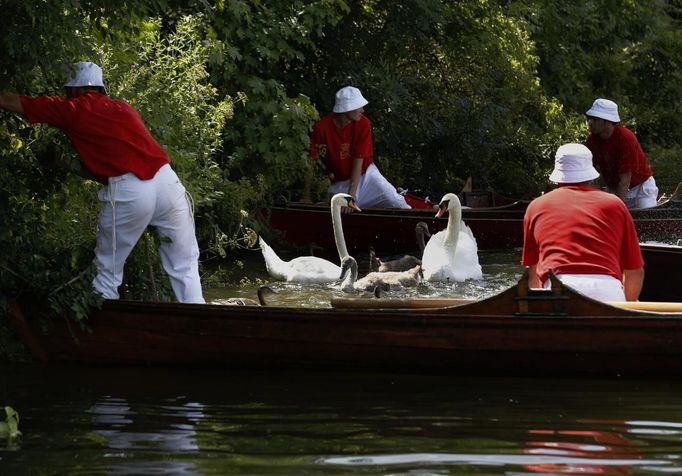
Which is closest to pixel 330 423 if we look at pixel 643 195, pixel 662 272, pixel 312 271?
pixel 662 272

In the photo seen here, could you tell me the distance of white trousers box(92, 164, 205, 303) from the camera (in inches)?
387

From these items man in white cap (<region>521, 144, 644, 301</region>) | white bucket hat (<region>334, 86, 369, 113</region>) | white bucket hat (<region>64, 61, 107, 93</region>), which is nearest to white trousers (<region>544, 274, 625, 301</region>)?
man in white cap (<region>521, 144, 644, 301</region>)

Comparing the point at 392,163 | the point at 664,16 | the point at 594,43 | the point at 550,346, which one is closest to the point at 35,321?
the point at 550,346

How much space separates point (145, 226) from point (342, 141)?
6.69 meters

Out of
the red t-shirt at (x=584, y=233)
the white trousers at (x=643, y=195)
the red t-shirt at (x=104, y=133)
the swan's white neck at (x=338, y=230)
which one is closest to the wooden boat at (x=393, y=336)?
the red t-shirt at (x=584, y=233)

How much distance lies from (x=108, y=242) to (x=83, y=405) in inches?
56.2

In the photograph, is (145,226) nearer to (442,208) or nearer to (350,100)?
(442,208)

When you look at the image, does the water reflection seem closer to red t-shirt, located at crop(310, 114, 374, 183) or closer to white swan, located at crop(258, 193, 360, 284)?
white swan, located at crop(258, 193, 360, 284)

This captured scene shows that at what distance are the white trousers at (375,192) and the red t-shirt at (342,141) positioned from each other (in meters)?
0.24

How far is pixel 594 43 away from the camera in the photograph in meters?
24.2

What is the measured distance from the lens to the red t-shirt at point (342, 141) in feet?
53.7

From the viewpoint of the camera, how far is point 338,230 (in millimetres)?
14484

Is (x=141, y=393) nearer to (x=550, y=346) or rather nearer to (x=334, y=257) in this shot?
(x=550, y=346)

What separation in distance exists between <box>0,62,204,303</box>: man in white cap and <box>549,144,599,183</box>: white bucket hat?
2605mm
